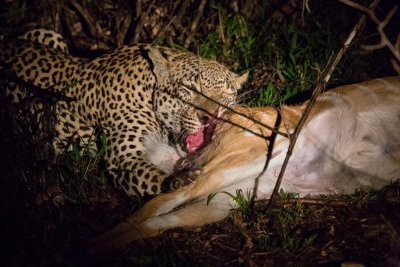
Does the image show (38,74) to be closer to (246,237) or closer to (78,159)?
(78,159)

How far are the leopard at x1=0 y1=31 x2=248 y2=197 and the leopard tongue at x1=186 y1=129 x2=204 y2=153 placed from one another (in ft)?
0.20

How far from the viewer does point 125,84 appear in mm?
3369

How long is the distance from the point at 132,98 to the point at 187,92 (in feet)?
1.85

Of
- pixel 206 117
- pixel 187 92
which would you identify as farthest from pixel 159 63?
pixel 206 117

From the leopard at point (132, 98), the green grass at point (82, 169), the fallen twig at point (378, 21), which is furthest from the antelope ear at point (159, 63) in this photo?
the fallen twig at point (378, 21)

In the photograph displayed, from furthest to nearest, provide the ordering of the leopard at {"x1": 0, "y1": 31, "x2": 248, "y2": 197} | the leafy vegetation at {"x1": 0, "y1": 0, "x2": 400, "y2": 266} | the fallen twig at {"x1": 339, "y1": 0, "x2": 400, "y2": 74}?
1. the leopard at {"x1": 0, "y1": 31, "x2": 248, "y2": 197}
2. the leafy vegetation at {"x1": 0, "y1": 0, "x2": 400, "y2": 266}
3. the fallen twig at {"x1": 339, "y1": 0, "x2": 400, "y2": 74}

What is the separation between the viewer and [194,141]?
3.33 m

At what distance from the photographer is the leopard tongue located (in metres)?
3.32

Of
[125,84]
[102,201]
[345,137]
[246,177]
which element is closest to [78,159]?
[102,201]

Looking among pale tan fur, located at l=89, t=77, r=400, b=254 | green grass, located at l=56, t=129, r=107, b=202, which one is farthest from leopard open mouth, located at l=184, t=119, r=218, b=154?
green grass, located at l=56, t=129, r=107, b=202

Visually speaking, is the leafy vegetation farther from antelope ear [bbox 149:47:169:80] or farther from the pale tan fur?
antelope ear [bbox 149:47:169:80]

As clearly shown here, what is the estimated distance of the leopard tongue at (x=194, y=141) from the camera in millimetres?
3316

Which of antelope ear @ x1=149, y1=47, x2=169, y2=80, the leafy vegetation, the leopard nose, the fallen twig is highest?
the fallen twig

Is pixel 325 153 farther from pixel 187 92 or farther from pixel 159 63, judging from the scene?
pixel 159 63
